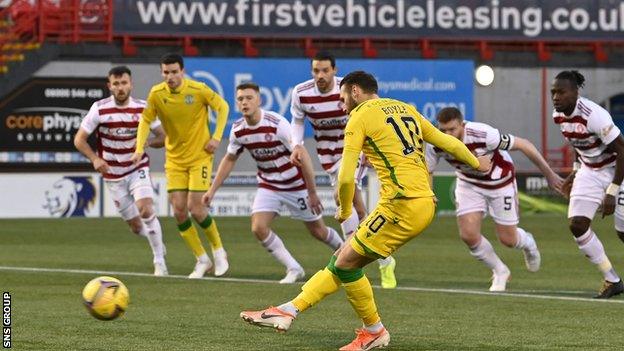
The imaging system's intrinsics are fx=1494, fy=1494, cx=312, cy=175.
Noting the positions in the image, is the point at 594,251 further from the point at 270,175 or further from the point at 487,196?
the point at 270,175

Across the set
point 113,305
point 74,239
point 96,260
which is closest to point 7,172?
point 74,239

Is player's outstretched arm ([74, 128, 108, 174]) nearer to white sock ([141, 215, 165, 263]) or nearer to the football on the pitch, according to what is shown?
white sock ([141, 215, 165, 263])

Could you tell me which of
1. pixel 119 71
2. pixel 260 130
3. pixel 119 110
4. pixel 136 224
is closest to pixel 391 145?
pixel 260 130

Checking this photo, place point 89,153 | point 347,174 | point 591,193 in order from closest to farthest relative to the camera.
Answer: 1. point 347,174
2. point 591,193
3. point 89,153

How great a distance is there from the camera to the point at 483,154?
1443cm

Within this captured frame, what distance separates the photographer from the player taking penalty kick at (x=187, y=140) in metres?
16.3

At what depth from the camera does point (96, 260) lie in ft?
61.1

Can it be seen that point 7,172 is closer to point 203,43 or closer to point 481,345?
point 203,43

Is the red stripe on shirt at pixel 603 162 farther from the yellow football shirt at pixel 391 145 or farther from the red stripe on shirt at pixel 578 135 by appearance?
the yellow football shirt at pixel 391 145

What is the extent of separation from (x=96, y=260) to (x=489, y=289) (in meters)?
5.95

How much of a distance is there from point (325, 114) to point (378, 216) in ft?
17.7

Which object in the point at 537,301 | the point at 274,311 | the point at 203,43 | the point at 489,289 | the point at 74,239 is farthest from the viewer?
the point at 203,43

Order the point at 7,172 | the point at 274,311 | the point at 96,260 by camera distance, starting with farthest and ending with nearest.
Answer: the point at 7,172 < the point at 96,260 < the point at 274,311

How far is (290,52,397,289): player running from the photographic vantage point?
14688mm
